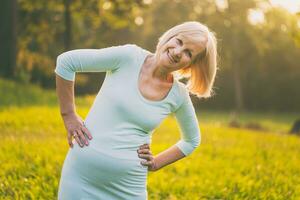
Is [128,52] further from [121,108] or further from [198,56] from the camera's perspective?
[198,56]

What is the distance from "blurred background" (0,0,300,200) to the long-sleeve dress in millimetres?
873

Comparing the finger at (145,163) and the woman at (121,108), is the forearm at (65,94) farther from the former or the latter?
the finger at (145,163)

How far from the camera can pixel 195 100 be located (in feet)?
144

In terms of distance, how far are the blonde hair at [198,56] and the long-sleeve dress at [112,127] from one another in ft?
0.74

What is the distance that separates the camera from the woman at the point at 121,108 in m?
3.01

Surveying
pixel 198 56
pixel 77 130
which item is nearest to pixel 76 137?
pixel 77 130

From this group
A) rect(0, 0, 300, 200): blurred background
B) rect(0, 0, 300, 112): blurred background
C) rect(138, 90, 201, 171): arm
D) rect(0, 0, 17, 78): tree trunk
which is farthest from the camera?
rect(0, 0, 300, 112): blurred background

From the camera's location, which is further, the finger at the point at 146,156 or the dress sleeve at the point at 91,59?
the finger at the point at 146,156

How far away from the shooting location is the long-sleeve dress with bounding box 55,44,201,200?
9.84 ft

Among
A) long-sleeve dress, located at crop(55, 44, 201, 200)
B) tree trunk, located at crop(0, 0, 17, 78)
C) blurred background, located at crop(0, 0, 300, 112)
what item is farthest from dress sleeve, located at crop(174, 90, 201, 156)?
tree trunk, located at crop(0, 0, 17, 78)

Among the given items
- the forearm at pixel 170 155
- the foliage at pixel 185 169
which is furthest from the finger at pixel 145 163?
the foliage at pixel 185 169

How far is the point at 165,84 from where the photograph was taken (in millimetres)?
3174

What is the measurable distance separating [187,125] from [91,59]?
2.67ft

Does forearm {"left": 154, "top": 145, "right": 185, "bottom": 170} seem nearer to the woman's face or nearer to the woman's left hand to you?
the woman's left hand
